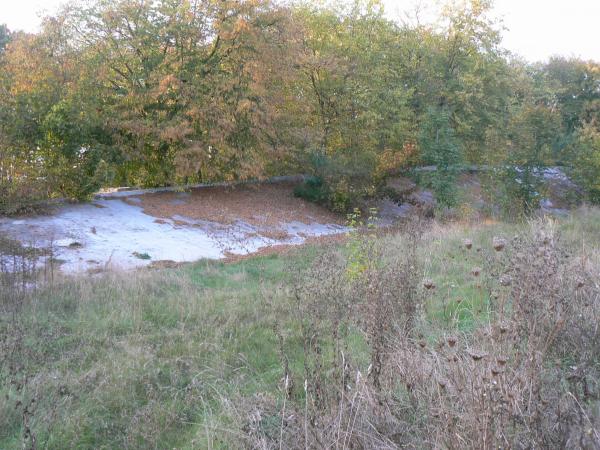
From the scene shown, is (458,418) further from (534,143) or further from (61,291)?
(534,143)

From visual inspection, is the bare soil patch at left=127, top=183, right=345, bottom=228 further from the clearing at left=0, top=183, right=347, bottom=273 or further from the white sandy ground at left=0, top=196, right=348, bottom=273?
the white sandy ground at left=0, top=196, right=348, bottom=273

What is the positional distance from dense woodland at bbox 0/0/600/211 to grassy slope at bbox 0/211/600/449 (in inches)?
337

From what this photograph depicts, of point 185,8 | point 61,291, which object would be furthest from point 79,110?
point 61,291

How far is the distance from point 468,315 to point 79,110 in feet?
46.2

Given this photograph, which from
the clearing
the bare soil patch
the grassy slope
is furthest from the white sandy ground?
the grassy slope

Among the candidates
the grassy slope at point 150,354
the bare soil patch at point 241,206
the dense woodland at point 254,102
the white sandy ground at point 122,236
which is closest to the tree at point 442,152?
the dense woodland at point 254,102

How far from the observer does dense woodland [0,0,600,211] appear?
54.6ft

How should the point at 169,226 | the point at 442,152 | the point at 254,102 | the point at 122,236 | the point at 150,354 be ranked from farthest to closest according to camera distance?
1. the point at 442,152
2. the point at 254,102
3. the point at 169,226
4. the point at 122,236
5. the point at 150,354

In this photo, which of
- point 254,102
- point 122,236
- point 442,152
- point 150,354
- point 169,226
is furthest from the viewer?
point 442,152

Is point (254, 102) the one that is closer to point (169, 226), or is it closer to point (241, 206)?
point (241, 206)

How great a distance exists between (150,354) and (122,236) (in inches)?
392

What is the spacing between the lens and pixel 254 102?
68.4 feet

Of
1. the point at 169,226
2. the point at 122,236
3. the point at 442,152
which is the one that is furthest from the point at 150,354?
the point at 442,152

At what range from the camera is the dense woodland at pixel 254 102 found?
16.7m
